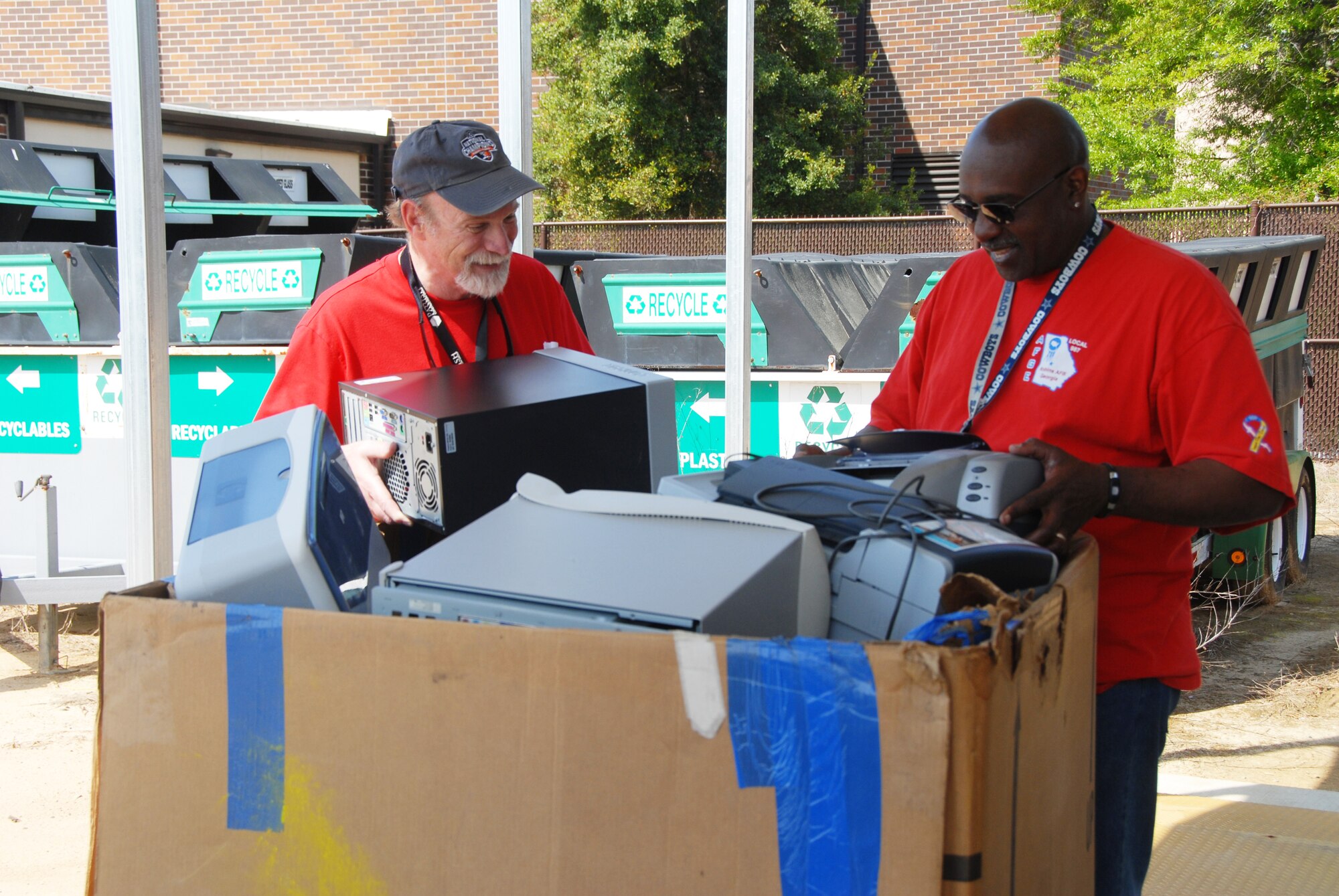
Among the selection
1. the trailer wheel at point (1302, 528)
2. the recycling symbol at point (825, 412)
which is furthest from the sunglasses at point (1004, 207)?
the trailer wheel at point (1302, 528)

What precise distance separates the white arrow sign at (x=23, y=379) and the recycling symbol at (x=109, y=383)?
34cm

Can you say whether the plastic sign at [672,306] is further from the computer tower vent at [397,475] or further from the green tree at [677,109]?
the green tree at [677,109]

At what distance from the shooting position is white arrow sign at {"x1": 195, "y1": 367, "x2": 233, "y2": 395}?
18.1ft

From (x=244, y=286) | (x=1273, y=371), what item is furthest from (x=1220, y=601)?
(x=244, y=286)

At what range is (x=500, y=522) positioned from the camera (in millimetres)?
1399

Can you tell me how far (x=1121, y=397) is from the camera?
1747 mm

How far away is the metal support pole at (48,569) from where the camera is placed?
17.3 feet

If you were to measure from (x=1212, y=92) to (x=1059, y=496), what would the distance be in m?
14.4

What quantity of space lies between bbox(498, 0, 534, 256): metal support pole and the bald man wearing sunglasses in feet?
6.13

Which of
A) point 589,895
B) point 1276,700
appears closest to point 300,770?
point 589,895

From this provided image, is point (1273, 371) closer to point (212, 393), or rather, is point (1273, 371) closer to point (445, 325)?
point (445, 325)

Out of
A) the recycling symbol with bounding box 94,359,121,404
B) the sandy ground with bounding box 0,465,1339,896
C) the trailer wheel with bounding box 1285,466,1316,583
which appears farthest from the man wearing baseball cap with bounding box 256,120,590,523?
the trailer wheel with bounding box 1285,466,1316,583

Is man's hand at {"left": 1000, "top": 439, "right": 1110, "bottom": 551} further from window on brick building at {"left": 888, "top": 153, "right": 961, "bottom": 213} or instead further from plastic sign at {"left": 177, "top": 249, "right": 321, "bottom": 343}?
window on brick building at {"left": 888, "top": 153, "right": 961, "bottom": 213}

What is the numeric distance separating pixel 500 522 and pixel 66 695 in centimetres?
457
